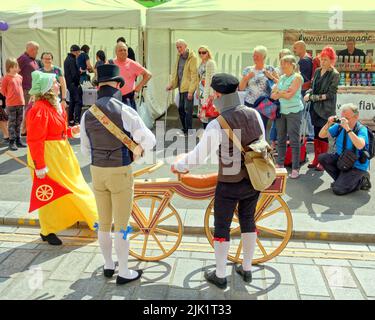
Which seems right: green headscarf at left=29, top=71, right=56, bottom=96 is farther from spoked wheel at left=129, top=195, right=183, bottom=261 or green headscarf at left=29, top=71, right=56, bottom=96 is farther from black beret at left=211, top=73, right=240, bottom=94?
black beret at left=211, top=73, right=240, bottom=94

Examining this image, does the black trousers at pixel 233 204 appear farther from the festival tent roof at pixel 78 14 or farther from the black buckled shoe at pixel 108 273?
the festival tent roof at pixel 78 14

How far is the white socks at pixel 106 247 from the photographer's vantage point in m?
3.99

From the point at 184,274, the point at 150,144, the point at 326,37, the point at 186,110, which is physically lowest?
the point at 184,274

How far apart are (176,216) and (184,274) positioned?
55 cm

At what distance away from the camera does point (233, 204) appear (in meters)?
3.81

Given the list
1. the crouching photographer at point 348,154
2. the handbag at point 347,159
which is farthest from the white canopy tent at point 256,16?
the handbag at point 347,159

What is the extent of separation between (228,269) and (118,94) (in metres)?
1.88

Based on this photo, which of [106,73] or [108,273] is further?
[108,273]

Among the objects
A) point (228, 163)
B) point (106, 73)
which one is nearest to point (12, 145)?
point (106, 73)

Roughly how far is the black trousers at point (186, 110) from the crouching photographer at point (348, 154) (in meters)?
3.75

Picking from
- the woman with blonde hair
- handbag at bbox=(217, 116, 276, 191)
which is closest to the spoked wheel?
handbag at bbox=(217, 116, 276, 191)

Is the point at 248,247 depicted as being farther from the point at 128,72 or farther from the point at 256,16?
the point at 256,16

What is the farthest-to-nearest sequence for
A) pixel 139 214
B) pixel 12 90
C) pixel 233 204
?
pixel 12 90 < pixel 139 214 < pixel 233 204

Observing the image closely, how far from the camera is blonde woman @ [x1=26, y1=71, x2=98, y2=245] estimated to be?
14.6 ft
